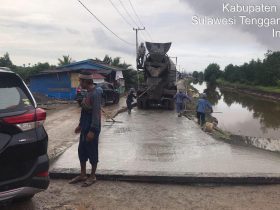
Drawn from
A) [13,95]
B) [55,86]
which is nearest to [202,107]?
[13,95]

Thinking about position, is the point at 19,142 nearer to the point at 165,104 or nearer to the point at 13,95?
the point at 13,95

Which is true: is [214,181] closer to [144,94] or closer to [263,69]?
[144,94]

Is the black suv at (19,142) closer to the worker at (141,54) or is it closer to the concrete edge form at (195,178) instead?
the concrete edge form at (195,178)

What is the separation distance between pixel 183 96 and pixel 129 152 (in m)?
10.0

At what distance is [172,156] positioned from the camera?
28.5 feet

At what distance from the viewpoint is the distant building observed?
94.9ft

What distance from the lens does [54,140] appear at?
10938 mm

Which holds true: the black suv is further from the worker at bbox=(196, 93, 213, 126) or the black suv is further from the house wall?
the house wall

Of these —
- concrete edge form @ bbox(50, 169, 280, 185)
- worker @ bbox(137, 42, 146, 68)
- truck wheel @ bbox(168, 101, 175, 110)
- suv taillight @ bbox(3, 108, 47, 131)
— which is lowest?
truck wheel @ bbox(168, 101, 175, 110)

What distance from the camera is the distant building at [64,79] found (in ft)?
94.9

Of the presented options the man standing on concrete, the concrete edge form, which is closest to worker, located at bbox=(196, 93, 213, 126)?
the concrete edge form

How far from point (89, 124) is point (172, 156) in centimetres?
333

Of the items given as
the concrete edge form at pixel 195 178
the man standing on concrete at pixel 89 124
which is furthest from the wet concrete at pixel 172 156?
the man standing on concrete at pixel 89 124

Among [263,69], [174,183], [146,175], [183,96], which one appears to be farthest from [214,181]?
[263,69]
